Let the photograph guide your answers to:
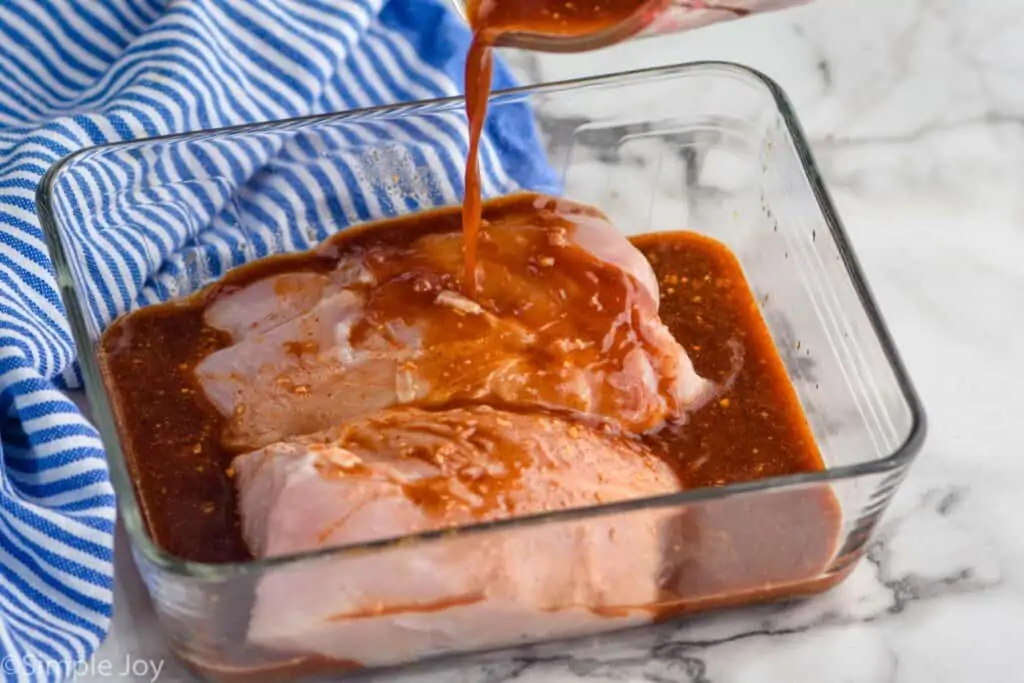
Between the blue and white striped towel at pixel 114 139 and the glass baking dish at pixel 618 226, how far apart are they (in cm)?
1

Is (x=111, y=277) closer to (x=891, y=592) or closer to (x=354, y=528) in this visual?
(x=354, y=528)

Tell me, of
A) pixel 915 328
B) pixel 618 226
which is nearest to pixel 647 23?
pixel 618 226

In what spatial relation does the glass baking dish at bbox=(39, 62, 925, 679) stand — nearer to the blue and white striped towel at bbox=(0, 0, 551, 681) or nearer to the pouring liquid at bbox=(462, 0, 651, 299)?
the blue and white striped towel at bbox=(0, 0, 551, 681)

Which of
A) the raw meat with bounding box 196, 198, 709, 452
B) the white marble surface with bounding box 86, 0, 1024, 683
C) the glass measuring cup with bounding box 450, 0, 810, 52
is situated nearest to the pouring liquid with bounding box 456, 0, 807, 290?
the glass measuring cup with bounding box 450, 0, 810, 52

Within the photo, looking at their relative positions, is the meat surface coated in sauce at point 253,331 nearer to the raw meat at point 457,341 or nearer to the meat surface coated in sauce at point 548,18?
the raw meat at point 457,341

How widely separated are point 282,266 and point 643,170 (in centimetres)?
58

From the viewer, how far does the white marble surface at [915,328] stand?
188 centimetres

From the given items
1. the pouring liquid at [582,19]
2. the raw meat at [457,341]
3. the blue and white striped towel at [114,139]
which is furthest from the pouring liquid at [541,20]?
the blue and white striped towel at [114,139]

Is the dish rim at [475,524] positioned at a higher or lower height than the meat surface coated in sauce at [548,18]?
lower

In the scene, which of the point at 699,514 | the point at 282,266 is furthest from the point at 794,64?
the point at 699,514

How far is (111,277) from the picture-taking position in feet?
6.99

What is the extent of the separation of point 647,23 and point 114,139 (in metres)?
0.96

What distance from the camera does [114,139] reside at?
2.29 metres

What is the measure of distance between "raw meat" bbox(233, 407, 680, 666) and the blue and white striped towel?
0.79ft
